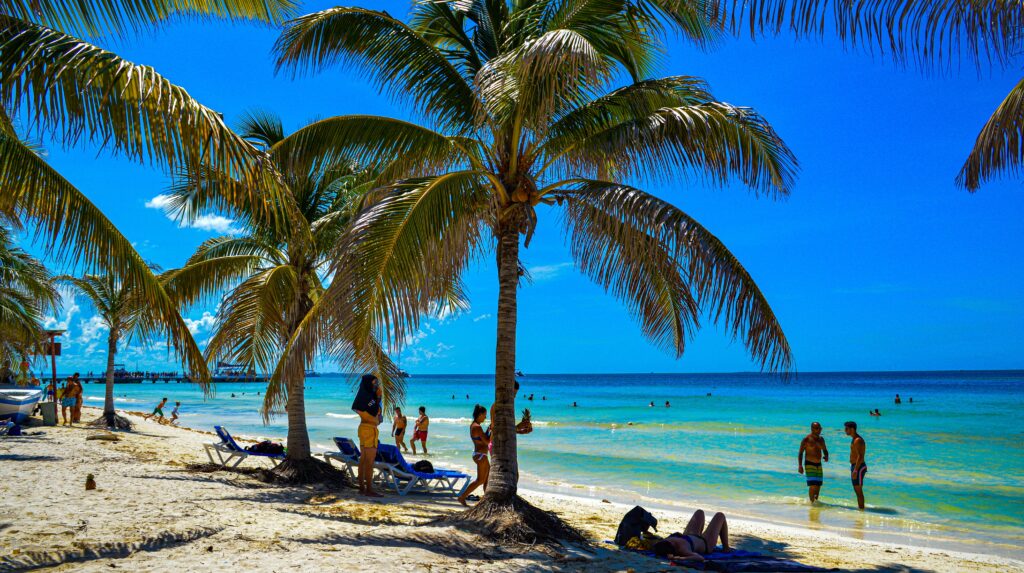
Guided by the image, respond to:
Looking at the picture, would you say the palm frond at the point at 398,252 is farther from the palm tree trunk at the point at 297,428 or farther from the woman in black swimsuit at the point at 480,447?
the palm tree trunk at the point at 297,428

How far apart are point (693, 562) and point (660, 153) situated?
386 cm

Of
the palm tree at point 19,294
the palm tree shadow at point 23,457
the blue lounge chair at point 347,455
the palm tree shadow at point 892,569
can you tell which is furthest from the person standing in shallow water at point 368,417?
the palm tree at point 19,294

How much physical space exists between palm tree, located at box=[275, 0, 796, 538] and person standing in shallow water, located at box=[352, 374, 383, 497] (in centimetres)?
130

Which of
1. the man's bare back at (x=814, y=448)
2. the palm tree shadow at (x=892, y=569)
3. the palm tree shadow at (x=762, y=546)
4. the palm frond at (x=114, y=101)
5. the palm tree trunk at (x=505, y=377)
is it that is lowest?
the palm tree shadow at (x=762, y=546)

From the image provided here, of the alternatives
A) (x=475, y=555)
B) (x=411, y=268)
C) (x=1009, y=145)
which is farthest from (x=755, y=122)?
(x=475, y=555)

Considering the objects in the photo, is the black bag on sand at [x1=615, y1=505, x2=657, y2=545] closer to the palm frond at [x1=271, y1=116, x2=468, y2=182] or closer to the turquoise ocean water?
the palm frond at [x1=271, y1=116, x2=468, y2=182]

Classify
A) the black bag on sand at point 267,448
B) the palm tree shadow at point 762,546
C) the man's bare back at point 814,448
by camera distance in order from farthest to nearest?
1. the man's bare back at point 814,448
2. the black bag on sand at point 267,448
3. the palm tree shadow at point 762,546

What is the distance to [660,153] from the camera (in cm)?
694

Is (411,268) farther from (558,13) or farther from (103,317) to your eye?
(103,317)

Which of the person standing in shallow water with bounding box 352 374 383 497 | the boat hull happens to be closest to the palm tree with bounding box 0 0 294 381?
the person standing in shallow water with bounding box 352 374 383 497

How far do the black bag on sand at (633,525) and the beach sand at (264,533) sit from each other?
0.66 feet

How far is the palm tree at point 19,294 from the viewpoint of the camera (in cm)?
1362

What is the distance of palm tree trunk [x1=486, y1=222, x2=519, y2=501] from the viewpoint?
6914 millimetres

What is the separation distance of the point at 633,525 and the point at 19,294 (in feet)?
56.4
